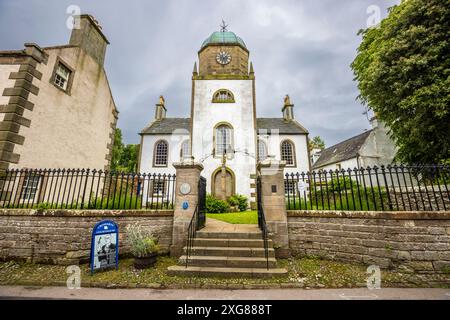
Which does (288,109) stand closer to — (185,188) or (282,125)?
(282,125)

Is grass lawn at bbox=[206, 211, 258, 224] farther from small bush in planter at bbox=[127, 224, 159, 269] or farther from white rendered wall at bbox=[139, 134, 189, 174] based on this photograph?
white rendered wall at bbox=[139, 134, 189, 174]

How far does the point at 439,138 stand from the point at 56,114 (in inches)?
649

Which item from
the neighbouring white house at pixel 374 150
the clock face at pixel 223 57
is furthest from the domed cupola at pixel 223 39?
the neighbouring white house at pixel 374 150

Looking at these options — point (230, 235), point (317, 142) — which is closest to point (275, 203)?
point (230, 235)

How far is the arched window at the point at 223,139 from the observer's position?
16.2m

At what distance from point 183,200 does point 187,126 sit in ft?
Answer: 58.3

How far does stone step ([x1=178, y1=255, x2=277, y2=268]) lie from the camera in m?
4.57

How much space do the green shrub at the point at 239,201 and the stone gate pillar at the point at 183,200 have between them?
28.0ft

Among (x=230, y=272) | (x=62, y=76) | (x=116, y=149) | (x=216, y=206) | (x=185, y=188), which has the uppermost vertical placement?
(x=116, y=149)

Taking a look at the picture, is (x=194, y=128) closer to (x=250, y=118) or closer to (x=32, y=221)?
(x=250, y=118)

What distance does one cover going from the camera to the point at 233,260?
4.62 m

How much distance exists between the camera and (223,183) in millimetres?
15172

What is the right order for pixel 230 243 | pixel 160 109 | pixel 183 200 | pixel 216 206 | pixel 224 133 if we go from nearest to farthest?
1. pixel 230 243
2. pixel 183 200
3. pixel 216 206
4. pixel 224 133
5. pixel 160 109

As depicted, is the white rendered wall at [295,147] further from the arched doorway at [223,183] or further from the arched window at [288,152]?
the arched doorway at [223,183]
